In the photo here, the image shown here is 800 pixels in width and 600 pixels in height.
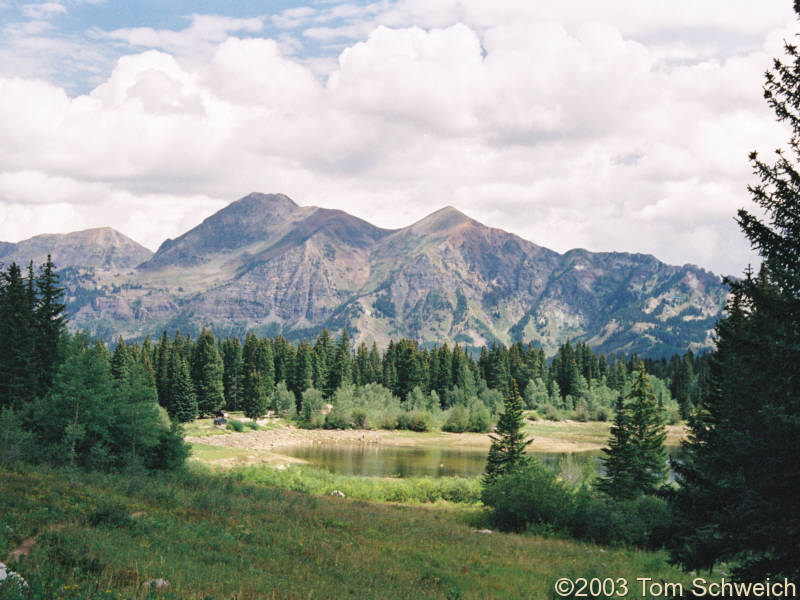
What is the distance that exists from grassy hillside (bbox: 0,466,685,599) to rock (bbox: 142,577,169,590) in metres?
0.16

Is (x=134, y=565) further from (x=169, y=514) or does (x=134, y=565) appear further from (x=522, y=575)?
(x=522, y=575)

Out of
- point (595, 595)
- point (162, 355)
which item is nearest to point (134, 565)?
point (595, 595)

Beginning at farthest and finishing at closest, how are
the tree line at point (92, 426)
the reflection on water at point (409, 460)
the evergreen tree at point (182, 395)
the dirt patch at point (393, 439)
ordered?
the evergreen tree at point (182, 395) < the dirt patch at point (393, 439) < the reflection on water at point (409, 460) < the tree line at point (92, 426)

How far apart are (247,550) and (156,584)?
5533 mm

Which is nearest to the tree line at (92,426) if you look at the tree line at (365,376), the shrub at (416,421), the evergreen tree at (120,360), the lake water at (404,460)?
the lake water at (404,460)

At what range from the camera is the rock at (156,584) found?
1173cm

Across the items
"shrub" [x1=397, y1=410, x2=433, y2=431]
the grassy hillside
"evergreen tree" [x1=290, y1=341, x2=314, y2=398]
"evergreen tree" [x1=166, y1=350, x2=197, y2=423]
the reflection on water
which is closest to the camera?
the grassy hillside

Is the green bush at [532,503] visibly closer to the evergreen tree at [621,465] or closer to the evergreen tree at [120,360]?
the evergreen tree at [621,465]

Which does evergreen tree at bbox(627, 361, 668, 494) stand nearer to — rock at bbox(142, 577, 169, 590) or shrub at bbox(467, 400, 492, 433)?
rock at bbox(142, 577, 169, 590)

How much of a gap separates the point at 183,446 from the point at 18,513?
23.2 m

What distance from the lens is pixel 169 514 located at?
20.4 m

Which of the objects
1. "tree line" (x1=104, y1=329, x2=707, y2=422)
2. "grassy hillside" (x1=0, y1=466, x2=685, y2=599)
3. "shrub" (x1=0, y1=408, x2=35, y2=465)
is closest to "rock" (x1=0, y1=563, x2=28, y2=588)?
"grassy hillside" (x1=0, y1=466, x2=685, y2=599)

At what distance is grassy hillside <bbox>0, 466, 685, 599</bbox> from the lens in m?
12.6
